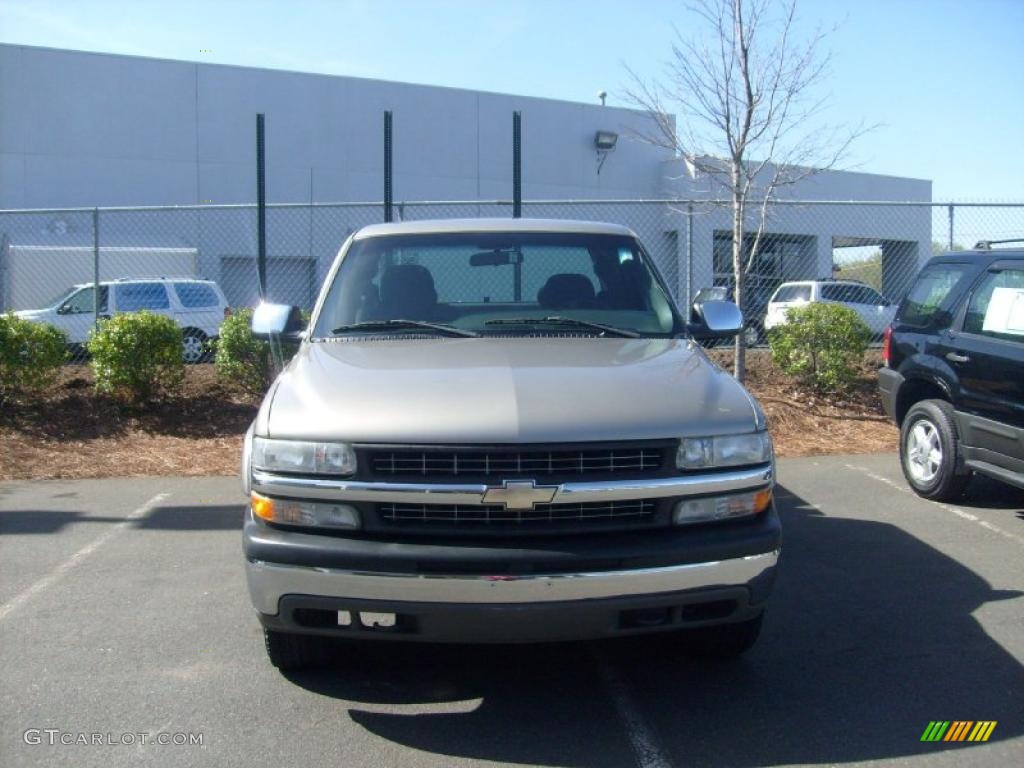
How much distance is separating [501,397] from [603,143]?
86.5 ft

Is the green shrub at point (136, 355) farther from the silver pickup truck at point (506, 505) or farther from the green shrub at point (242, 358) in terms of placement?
the silver pickup truck at point (506, 505)

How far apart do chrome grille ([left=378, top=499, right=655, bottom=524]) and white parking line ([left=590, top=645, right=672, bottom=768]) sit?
0.81 m

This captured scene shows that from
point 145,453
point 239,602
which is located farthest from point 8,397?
point 239,602

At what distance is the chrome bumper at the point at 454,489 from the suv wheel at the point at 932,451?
161 inches

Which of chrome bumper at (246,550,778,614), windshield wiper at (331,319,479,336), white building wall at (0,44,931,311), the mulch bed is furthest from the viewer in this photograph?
white building wall at (0,44,931,311)

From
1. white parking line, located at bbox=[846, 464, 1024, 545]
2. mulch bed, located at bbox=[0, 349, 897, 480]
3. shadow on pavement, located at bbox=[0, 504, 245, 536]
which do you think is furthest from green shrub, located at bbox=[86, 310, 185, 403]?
white parking line, located at bbox=[846, 464, 1024, 545]

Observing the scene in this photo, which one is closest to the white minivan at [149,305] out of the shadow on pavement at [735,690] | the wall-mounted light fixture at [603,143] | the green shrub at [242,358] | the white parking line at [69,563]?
the green shrub at [242,358]

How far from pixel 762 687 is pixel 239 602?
8.87 ft

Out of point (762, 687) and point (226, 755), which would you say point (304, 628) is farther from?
point (762, 687)

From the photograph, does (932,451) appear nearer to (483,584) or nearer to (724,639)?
(724,639)

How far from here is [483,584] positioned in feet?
10.7

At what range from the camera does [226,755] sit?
3.41 m

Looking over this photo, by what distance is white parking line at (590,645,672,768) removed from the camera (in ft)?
11.0

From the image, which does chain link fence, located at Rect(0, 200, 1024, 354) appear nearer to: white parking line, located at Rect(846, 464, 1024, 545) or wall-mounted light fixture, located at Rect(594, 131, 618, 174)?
wall-mounted light fixture, located at Rect(594, 131, 618, 174)
